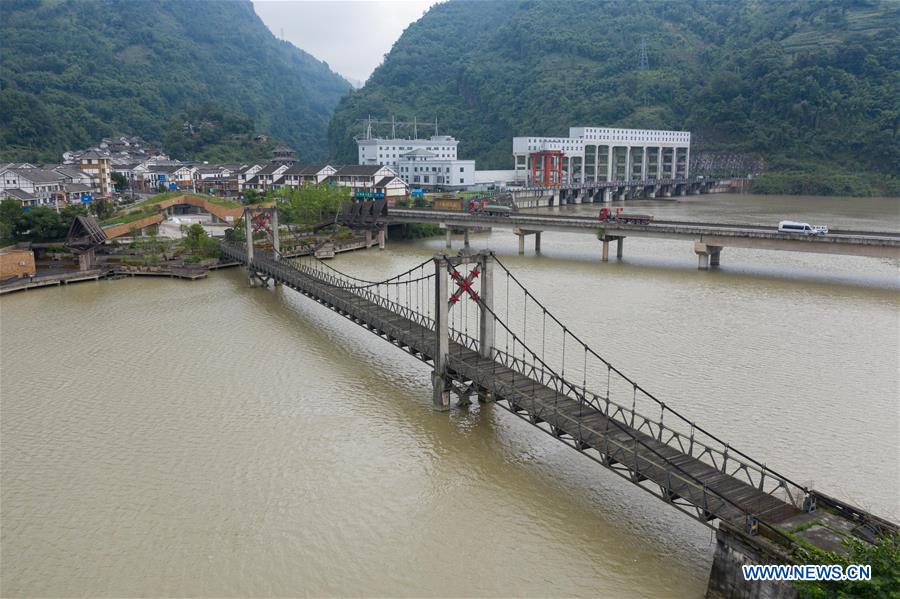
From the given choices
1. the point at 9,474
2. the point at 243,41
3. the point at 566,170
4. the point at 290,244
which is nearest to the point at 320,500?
the point at 9,474

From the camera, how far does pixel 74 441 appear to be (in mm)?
17016

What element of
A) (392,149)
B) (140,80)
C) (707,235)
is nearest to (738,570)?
(707,235)

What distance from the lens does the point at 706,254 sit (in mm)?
37844

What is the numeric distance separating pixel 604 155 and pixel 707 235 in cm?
7738

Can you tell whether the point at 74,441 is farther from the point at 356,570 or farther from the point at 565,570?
the point at 565,570

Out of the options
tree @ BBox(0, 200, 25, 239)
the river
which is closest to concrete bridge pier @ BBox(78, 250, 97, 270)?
tree @ BBox(0, 200, 25, 239)

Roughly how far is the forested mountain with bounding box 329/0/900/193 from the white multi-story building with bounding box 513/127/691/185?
6602 mm

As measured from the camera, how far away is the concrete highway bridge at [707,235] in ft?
112

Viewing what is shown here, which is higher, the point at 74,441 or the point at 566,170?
the point at 566,170

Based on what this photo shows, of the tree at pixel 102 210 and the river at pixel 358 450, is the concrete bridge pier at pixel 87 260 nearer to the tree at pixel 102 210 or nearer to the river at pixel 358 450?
the river at pixel 358 450

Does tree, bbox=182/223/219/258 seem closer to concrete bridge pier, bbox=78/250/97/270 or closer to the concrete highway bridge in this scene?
concrete bridge pier, bbox=78/250/97/270

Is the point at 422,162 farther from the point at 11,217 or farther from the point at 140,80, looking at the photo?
the point at 140,80

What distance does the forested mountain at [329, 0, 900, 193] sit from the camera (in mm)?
100500

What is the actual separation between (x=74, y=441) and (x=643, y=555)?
45.4 ft
